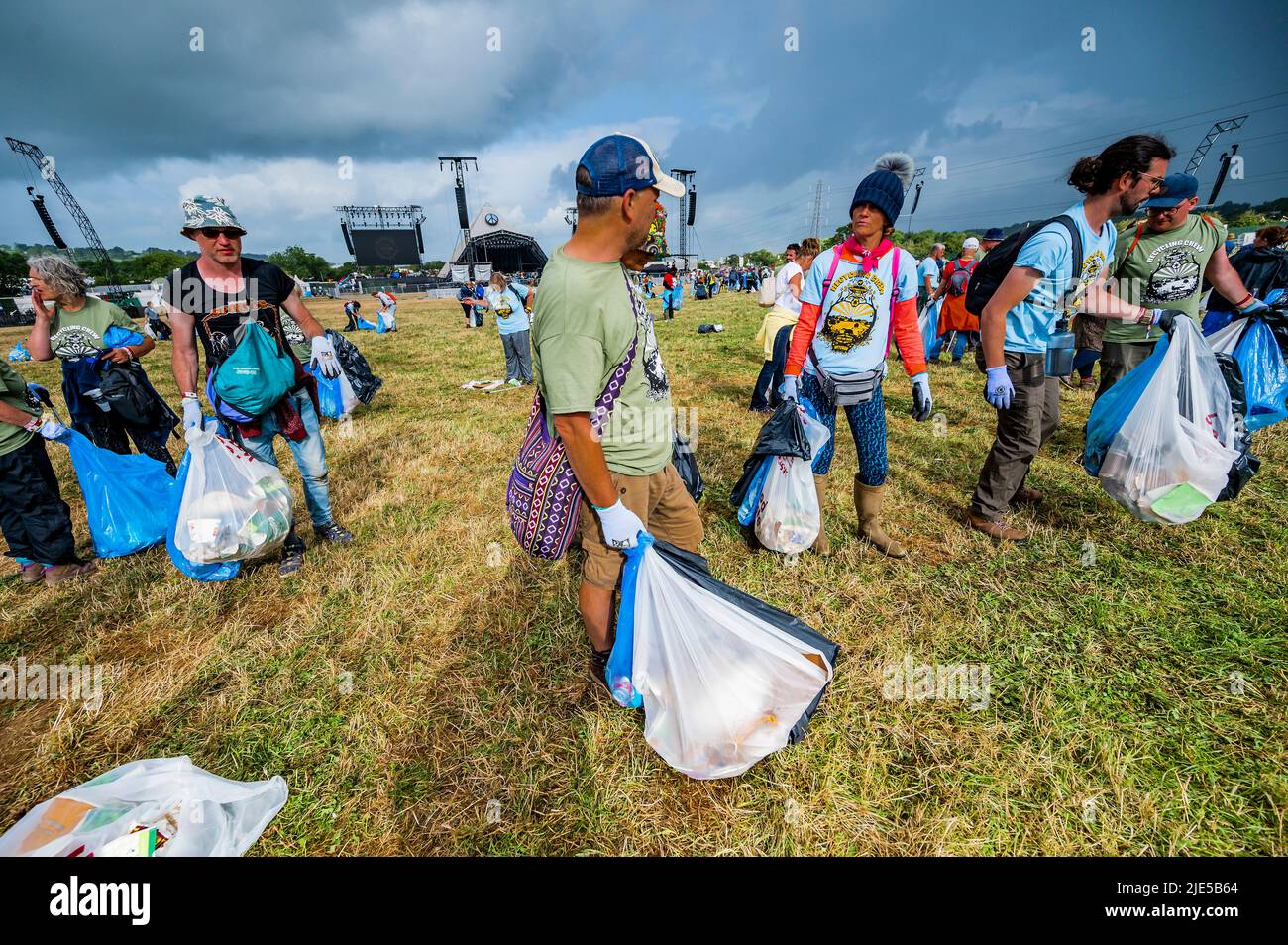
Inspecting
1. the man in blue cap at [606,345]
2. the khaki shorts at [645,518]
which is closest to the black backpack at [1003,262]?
the khaki shorts at [645,518]

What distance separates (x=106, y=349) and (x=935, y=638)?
547 cm

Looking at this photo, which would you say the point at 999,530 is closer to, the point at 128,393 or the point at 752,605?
the point at 752,605

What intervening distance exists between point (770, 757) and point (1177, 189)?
13.4 ft

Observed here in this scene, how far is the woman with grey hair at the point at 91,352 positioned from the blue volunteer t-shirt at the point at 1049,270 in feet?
17.8

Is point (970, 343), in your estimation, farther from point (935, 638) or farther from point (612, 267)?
point (612, 267)

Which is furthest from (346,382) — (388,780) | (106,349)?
(388,780)

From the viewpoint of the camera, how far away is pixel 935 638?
242 centimetres

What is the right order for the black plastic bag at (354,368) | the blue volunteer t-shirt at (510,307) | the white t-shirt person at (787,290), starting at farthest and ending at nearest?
the blue volunteer t-shirt at (510,307) < the black plastic bag at (354,368) < the white t-shirt person at (787,290)

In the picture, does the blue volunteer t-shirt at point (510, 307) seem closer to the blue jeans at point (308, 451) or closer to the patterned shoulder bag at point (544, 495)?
the blue jeans at point (308, 451)

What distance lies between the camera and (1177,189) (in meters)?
3.01

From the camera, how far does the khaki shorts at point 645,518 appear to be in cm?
177

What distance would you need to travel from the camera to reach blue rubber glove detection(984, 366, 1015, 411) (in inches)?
107

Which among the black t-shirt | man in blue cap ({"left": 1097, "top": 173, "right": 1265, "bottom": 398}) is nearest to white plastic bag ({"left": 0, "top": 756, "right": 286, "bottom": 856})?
the black t-shirt

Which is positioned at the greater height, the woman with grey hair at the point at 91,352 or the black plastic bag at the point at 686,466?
the woman with grey hair at the point at 91,352
